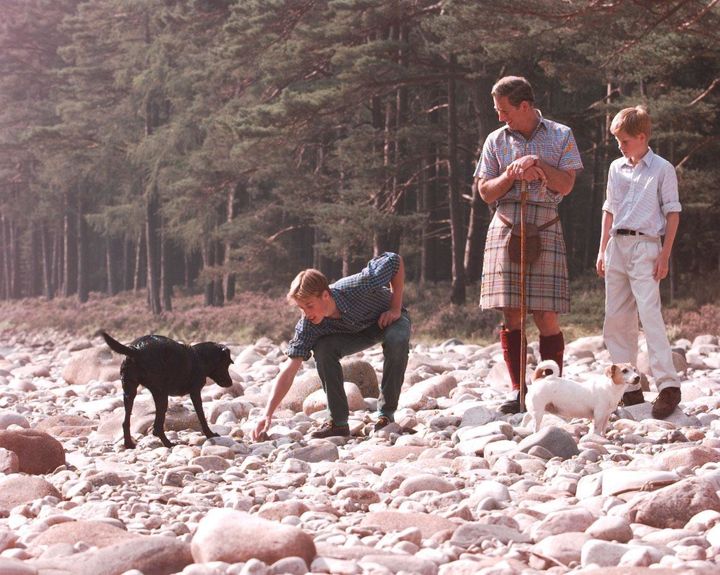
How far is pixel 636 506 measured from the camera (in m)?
4.36

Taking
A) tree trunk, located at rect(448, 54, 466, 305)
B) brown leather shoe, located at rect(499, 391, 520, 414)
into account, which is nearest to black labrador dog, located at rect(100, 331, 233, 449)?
brown leather shoe, located at rect(499, 391, 520, 414)

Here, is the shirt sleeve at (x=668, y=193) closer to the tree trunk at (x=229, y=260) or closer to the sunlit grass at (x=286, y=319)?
the sunlit grass at (x=286, y=319)

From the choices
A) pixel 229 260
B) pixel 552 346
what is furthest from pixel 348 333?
pixel 229 260

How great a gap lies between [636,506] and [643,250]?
2791 mm

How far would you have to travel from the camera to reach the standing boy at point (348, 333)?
668 cm

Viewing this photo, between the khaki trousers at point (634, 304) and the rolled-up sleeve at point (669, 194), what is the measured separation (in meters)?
0.22

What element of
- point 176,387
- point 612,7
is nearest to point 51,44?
point 612,7

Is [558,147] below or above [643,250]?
above

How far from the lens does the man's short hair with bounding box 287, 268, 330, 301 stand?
20.6 ft

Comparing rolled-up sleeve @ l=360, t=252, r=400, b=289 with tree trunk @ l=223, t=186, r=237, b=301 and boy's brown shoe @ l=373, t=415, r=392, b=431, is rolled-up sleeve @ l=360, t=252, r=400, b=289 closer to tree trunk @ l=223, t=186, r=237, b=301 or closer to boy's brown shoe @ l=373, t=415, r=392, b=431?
boy's brown shoe @ l=373, t=415, r=392, b=431

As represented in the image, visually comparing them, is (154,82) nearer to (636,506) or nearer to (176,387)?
(176,387)

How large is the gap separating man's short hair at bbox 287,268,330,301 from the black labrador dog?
1.08 m

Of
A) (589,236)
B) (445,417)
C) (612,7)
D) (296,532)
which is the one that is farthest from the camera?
(589,236)

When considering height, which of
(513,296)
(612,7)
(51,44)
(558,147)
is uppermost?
(51,44)
